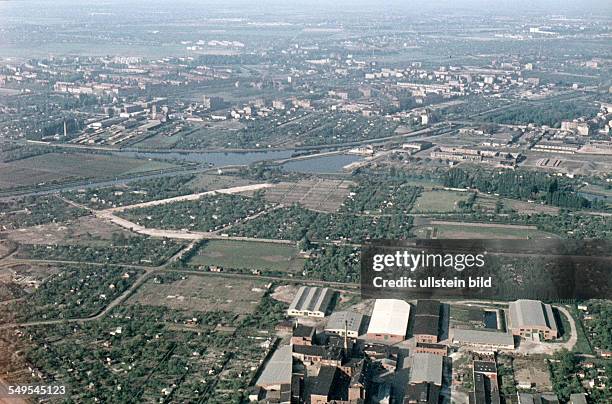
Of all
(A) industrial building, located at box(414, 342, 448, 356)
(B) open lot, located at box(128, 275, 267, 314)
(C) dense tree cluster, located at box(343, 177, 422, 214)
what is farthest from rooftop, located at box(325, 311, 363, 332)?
(C) dense tree cluster, located at box(343, 177, 422, 214)

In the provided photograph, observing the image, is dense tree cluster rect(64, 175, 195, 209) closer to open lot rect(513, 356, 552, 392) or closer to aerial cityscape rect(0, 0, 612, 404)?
aerial cityscape rect(0, 0, 612, 404)

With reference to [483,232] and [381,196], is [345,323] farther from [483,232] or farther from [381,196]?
[381,196]

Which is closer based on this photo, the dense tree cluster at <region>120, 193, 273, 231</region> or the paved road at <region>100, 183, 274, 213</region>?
the dense tree cluster at <region>120, 193, 273, 231</region>

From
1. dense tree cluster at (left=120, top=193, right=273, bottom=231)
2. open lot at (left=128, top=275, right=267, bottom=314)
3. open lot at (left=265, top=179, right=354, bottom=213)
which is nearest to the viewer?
open lot at (left=128, top=275, right=267, bottom=314)

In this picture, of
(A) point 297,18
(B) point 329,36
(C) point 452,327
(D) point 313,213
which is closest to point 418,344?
(C) point 452,327

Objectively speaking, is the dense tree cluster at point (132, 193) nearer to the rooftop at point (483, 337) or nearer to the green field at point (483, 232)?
the green field at point (483, 232)

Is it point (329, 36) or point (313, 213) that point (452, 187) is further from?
point (329, 36)
